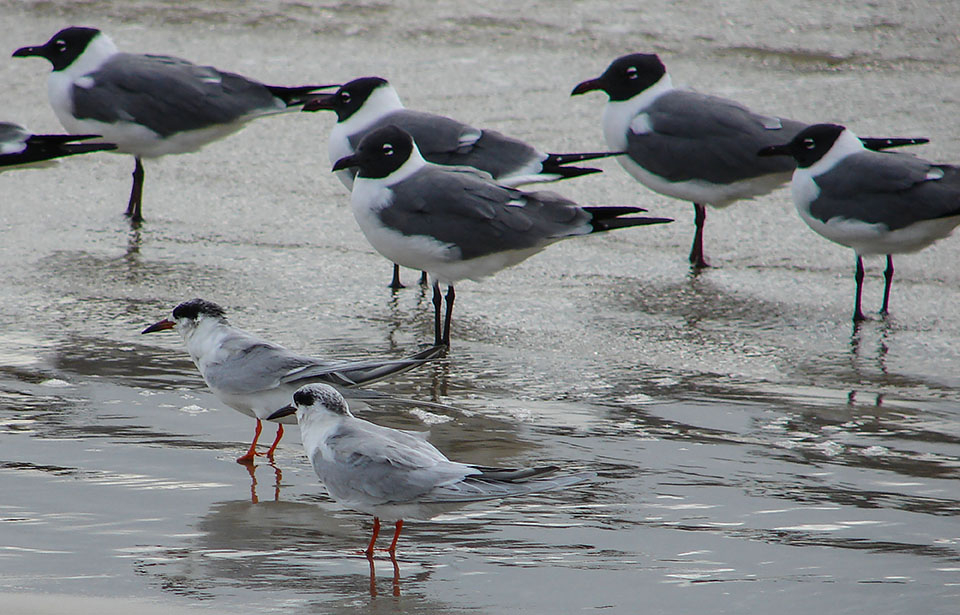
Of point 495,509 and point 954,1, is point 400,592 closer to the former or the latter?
point 495,509

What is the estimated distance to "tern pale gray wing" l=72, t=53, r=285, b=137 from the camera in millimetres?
7898

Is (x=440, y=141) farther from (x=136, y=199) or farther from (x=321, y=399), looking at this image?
(x=321, y=399)

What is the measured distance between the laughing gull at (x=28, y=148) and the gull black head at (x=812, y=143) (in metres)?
4.02

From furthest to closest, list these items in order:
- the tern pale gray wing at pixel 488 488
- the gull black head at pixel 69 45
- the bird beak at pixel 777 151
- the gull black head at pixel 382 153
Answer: the gull black head at pixel 69 45, the bird beak at pixel 777 151, the gull black head at pixel 382 153, the tern pale gray wing at pixel 488 488

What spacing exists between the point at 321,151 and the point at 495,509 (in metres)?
5.72

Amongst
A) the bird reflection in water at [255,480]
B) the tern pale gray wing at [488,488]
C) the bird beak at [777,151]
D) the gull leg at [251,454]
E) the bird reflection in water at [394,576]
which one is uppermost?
the bird beak at [777,151]

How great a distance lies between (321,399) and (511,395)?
1.41 m

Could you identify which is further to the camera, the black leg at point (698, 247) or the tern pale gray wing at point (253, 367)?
the black leg at point (698, 247)

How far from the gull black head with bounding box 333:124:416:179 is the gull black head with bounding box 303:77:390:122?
1.29 metres

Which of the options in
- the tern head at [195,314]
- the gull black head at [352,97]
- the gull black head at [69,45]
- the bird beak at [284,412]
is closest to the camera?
the bird beak at [284,412]

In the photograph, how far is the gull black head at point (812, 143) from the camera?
684 centimetres

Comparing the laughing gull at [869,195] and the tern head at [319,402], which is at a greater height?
the laughing gull at [869,195]

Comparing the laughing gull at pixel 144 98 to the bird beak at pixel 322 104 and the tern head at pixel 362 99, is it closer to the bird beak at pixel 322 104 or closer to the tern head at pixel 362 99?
the bird beak at pixel 322 104

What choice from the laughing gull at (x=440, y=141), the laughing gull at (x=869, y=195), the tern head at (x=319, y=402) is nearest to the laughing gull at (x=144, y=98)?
the laughing gull at (x=440, y=141)
